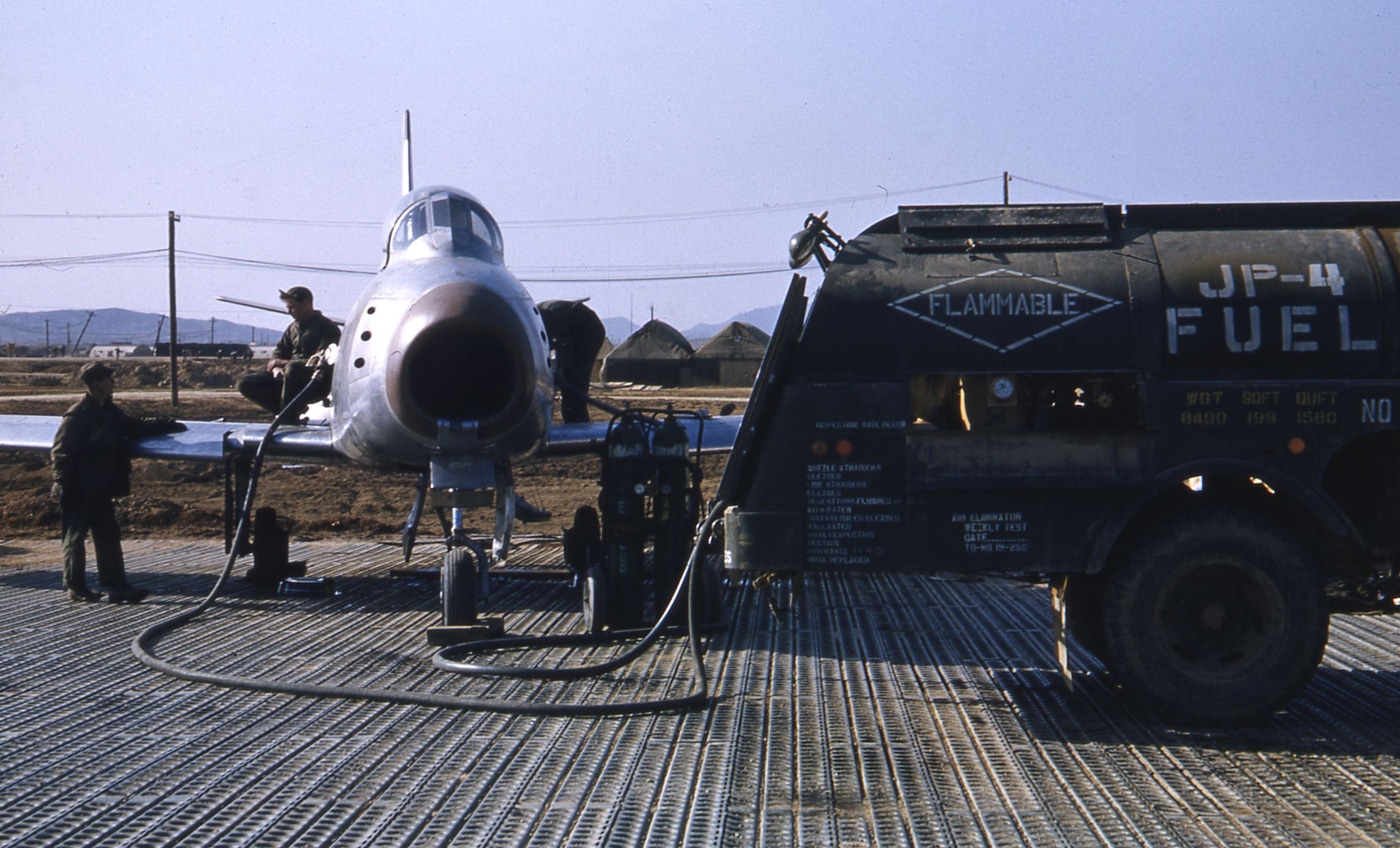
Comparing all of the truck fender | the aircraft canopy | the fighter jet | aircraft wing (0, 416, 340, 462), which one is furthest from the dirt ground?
the truck fender

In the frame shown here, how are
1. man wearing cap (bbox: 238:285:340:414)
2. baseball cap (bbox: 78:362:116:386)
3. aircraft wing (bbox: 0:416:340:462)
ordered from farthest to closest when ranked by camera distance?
1. man wearing cap (bbox: 238:285:340:414)
2. aircraft wing (bbox: 0:416:340:462)
3. baseball cap (bbox: 78:362:116:386)

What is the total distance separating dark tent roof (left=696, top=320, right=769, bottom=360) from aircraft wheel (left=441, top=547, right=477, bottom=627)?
52.7 meters

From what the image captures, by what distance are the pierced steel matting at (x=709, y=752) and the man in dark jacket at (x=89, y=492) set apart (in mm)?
1325

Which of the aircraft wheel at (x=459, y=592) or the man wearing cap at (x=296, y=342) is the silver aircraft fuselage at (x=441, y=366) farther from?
the man wearing cap at (x=296, y=342)

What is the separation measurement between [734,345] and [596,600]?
184 ft

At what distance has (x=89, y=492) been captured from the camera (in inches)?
401

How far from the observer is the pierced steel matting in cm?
477

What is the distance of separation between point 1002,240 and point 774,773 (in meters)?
2.78

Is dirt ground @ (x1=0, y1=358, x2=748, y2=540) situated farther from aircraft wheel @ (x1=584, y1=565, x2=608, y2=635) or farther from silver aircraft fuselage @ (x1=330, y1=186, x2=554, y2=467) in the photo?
aircraft wheel @ (x1=584, y1=565, x2=608, y2=635)

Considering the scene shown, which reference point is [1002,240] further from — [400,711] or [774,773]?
[400,711]

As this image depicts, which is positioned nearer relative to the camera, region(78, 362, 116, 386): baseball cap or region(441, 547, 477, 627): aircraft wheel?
region(441, 547, 477, 627): aircraft wheel

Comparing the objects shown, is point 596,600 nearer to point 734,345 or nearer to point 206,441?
point 206,441

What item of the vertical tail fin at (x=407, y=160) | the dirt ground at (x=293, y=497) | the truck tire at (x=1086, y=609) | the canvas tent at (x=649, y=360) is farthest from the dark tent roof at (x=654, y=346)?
the truck tire at (x=1086, y=609)

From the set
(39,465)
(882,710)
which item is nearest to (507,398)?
(882,710)
